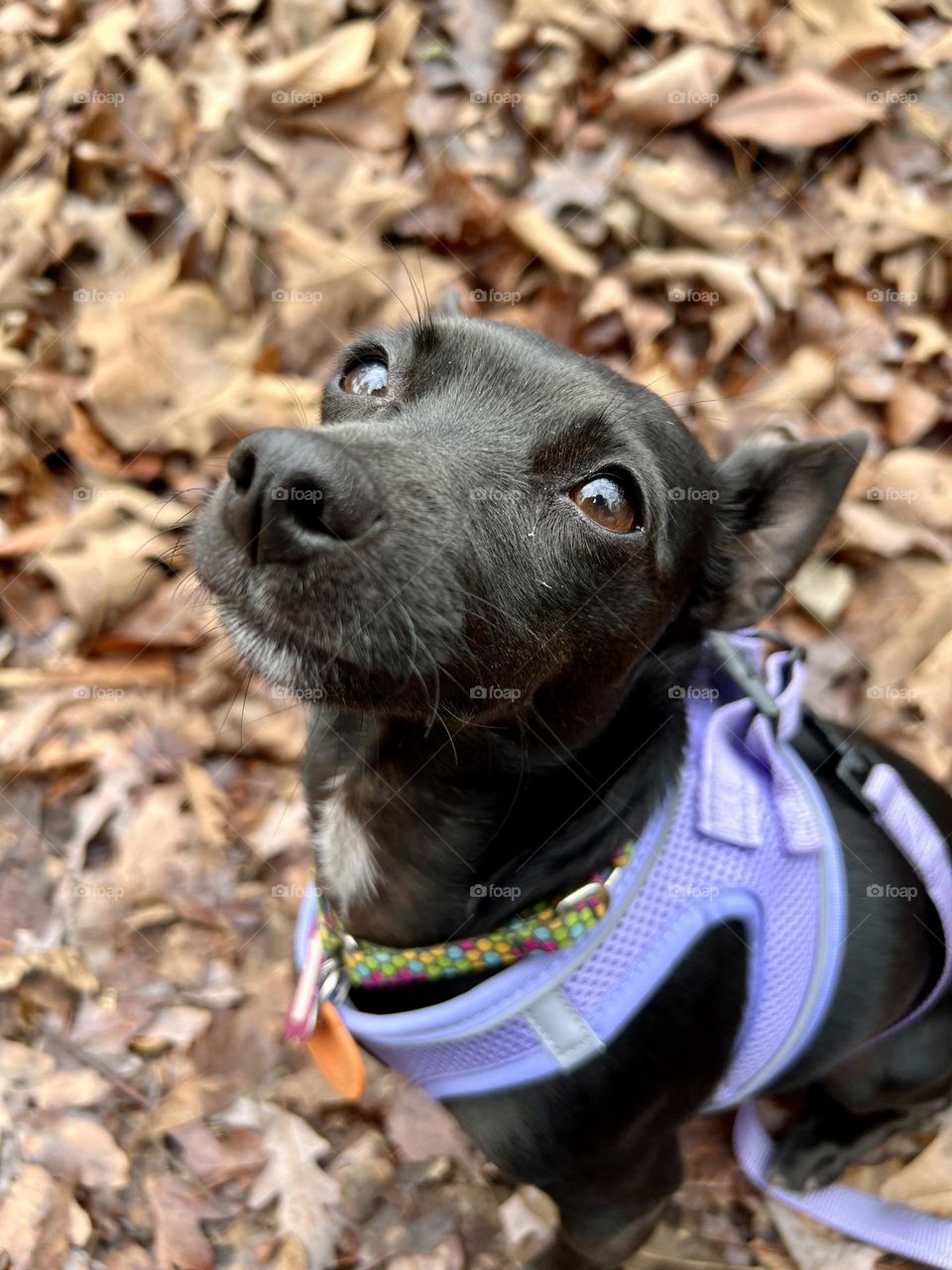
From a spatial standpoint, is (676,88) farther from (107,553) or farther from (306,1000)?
(306,1000)

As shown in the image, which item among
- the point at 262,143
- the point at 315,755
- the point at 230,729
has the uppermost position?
the point at 262,143

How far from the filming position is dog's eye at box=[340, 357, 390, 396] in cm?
228

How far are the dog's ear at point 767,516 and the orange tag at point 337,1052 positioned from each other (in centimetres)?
138

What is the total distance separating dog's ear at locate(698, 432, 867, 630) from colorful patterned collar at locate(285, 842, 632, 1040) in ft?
2.31

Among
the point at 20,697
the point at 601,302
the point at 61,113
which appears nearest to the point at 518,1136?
the point at 20,697

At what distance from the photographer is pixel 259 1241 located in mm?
2744

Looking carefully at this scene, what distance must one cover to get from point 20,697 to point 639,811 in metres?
2.62

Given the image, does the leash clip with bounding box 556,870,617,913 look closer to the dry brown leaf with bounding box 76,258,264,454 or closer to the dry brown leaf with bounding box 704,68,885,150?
the dry brown leaf with bounding box 76,258,264,454

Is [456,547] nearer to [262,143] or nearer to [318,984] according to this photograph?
[318,984]

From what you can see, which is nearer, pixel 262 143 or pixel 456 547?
pixel 456 547

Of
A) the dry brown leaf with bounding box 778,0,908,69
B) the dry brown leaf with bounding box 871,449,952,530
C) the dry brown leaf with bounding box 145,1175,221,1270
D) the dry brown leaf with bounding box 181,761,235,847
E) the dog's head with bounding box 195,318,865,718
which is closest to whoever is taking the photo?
the dog's head with bounding box 195,318,865,718

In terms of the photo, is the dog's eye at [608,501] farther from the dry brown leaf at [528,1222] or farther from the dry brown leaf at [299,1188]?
the dry brown leaf at [299,1188]

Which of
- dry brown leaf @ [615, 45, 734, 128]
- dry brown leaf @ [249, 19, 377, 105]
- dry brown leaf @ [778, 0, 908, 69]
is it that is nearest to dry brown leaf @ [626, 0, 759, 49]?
dry brown leaf @ [615, 45, 734, 128]

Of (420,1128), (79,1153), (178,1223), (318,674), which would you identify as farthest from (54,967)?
(318,674)
